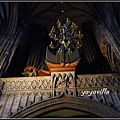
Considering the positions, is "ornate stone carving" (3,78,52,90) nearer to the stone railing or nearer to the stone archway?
the stone railing

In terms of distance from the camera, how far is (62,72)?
25.1 ft

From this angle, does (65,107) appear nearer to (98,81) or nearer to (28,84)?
(98,81)

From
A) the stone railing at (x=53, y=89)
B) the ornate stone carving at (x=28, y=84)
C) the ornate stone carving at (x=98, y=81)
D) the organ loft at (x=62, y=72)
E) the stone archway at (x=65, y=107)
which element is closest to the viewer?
the stone archway at (x=65, y=107)

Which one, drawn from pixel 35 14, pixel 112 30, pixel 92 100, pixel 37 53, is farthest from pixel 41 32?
pixel 92 100

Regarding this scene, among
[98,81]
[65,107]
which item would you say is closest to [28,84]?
[65,107]

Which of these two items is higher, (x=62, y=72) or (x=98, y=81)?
(x=62, y=72)

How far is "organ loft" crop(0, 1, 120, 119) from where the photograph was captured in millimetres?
6734

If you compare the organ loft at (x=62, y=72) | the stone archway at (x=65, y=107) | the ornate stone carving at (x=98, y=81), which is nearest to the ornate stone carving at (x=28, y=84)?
the organ loft at (x=62, y=72)

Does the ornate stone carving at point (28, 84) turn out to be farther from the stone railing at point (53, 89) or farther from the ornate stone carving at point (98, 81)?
the ornate stone carving at point (98, 81)

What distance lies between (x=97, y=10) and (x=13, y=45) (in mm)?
5570

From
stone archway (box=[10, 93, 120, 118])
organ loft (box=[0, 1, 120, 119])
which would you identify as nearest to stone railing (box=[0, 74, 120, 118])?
organ loft (box=[0, 1, 120, 119])

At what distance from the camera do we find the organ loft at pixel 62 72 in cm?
673

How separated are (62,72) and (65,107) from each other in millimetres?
1471

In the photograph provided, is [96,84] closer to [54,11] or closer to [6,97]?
[6,97]
